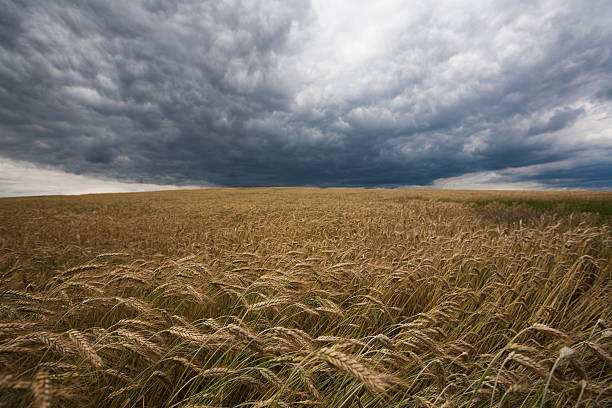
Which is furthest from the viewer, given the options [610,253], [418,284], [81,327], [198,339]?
[610,253]

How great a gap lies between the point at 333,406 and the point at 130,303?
65.7 inches

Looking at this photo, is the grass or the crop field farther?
the grass

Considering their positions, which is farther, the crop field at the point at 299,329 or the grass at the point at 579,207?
the grass at the point at 579,207

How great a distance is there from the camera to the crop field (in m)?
1.37

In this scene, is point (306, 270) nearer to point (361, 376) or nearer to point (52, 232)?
point (361, 376)

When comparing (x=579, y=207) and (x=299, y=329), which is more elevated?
(x=299, y=329)

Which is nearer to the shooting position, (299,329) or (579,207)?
(299,329)

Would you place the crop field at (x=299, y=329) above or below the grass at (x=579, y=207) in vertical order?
above

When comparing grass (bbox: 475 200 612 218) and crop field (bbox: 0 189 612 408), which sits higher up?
crop field (bbox: 0 189 612 408)

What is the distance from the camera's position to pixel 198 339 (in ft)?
4.73

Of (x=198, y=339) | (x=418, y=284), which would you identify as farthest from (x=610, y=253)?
(x=198, y=339)

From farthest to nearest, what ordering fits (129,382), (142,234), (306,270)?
(142,234), (306,270), (129,382)

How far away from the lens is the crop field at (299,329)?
137 centimetres

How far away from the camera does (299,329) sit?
→ 2.30 m
